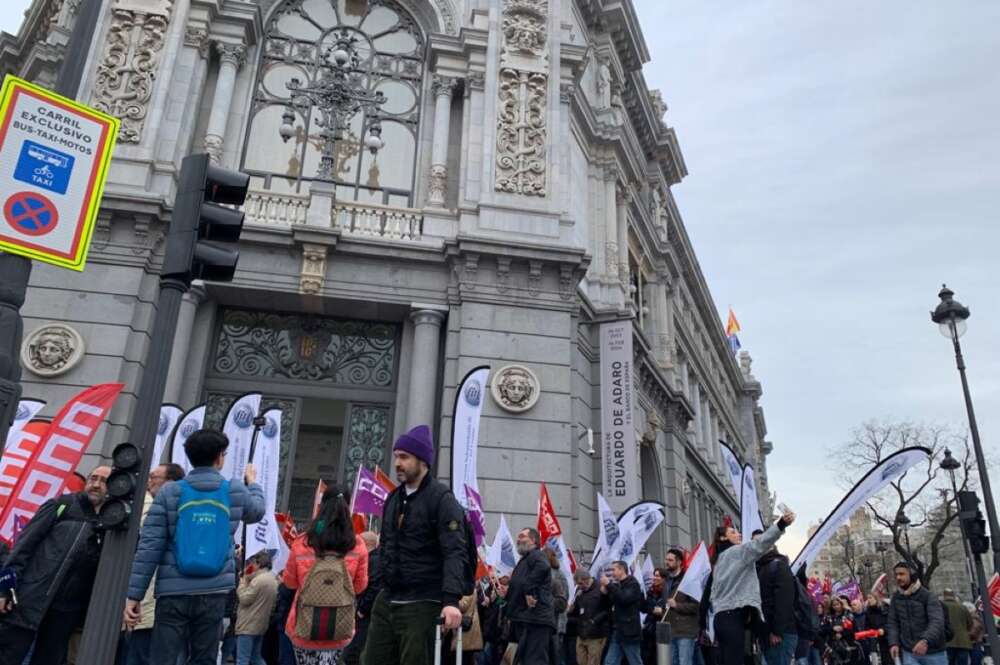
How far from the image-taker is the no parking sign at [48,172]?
211 inches

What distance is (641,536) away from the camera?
12617 millimetres

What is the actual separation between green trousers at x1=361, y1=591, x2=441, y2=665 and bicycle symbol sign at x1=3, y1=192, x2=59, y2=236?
11.9 ft

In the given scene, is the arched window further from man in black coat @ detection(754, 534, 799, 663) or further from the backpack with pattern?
the backpack with pattern

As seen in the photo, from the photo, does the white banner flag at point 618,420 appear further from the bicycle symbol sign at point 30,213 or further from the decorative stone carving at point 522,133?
the bicycle symbol sign at point 30,213

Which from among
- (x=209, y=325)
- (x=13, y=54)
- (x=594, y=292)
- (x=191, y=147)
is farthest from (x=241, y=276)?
(x=13, y=54)

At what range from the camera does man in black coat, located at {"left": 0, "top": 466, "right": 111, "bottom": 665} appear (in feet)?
19.7

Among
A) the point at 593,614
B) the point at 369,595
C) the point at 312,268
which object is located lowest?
the point at 593,614

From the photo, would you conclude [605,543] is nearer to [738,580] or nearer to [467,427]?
[467,427]

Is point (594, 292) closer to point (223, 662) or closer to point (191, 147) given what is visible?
point (191, 147)

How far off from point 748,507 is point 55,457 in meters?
9.78

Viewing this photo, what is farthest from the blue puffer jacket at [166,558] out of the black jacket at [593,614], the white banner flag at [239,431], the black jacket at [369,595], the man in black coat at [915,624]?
the man in black coat at [915,624]

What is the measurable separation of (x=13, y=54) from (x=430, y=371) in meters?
19.6

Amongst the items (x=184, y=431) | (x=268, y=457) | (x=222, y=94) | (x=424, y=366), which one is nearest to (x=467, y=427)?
(x=424, y=366)

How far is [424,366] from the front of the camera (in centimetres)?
1623
